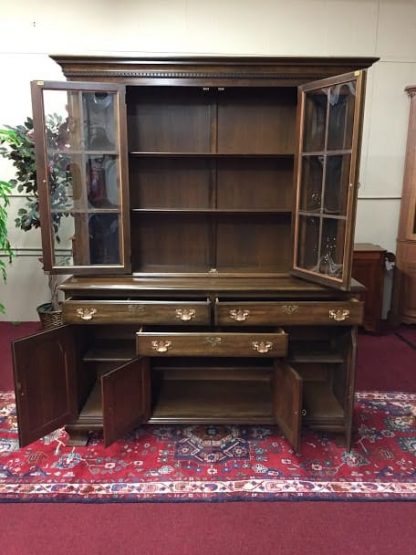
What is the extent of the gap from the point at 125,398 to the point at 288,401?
699 millimetres

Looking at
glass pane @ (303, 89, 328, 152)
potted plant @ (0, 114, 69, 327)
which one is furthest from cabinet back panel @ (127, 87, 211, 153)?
glass pane @ (303, 89, 328, 152)

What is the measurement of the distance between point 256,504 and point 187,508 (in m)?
0.26

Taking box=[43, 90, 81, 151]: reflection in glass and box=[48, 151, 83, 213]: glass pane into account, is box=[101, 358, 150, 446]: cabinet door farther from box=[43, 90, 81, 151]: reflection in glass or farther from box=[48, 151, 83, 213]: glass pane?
box=[43, 90, 81, 151]: reflection in glass

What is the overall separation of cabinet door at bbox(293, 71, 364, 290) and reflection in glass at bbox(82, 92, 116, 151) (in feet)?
2.83

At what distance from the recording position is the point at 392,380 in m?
2.66

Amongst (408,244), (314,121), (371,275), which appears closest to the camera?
(314,121)

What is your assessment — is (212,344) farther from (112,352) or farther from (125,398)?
(112,352)

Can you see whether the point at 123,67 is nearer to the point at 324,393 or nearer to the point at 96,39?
the point at 96,39

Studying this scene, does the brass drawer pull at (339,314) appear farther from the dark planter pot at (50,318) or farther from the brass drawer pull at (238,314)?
the dark planter pot at (50,318)

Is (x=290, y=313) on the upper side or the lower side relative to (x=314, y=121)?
lower

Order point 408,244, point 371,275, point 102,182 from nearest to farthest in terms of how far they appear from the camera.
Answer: point 102,182
point 371,275
point 408,244

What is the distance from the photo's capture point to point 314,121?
76.2 inches

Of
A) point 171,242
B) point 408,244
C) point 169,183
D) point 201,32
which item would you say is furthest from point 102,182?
point 408,244

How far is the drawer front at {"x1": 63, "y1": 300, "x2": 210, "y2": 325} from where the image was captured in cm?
→ 186
